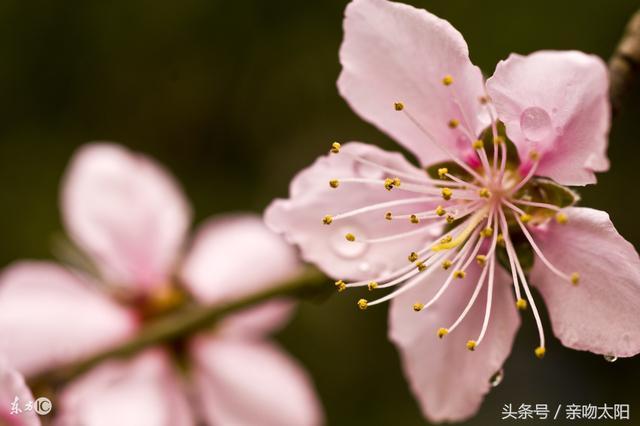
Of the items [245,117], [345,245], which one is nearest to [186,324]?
[345,245]

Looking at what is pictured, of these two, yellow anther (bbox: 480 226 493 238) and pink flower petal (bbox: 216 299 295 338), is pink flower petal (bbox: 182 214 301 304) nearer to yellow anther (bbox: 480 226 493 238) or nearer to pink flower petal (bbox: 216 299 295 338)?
pink flower petal (bbox: 216 299 295 338)

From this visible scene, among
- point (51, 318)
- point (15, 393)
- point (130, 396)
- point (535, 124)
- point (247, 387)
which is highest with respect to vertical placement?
point (535, 124)

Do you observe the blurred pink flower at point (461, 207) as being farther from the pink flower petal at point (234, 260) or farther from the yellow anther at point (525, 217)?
the pink flower petal at point (234, 260)

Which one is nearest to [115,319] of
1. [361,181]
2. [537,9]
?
[361,181]

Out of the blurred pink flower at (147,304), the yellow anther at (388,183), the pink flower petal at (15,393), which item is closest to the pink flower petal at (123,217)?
the blurred pink flower at (147,304)

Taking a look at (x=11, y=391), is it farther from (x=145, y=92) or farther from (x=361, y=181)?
(x=145, y=92)

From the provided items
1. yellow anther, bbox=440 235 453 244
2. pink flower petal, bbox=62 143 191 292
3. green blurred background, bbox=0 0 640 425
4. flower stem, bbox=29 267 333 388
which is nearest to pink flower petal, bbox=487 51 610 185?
yellow anther, bbox=440 235 453 244

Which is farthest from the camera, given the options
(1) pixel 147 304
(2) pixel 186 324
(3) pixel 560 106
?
(1) pixel 147 304

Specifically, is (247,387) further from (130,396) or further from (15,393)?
(15,393)
